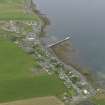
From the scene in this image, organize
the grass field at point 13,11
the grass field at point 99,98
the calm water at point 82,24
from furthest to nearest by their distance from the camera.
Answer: the grass field at point 13,11 → the calm water at point 82,24 → the grass field at point 99,98

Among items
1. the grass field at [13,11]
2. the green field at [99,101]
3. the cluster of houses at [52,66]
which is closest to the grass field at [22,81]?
the cluster of houses at [52,66]

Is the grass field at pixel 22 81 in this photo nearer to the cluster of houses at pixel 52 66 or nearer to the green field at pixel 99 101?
the cluster of houses at pixel 52 66

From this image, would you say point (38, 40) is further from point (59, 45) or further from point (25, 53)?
point (25, 53)

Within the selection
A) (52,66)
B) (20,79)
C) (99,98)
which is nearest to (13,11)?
(52,66)

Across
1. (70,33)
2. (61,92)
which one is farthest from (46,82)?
(70,33)

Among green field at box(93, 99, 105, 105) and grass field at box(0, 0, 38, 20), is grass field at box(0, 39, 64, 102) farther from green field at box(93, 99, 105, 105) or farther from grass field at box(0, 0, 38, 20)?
grass field at box(0, 0, 38, 20)

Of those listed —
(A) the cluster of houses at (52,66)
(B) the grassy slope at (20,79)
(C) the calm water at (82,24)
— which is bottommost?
(C) the calm water at (82,24)
